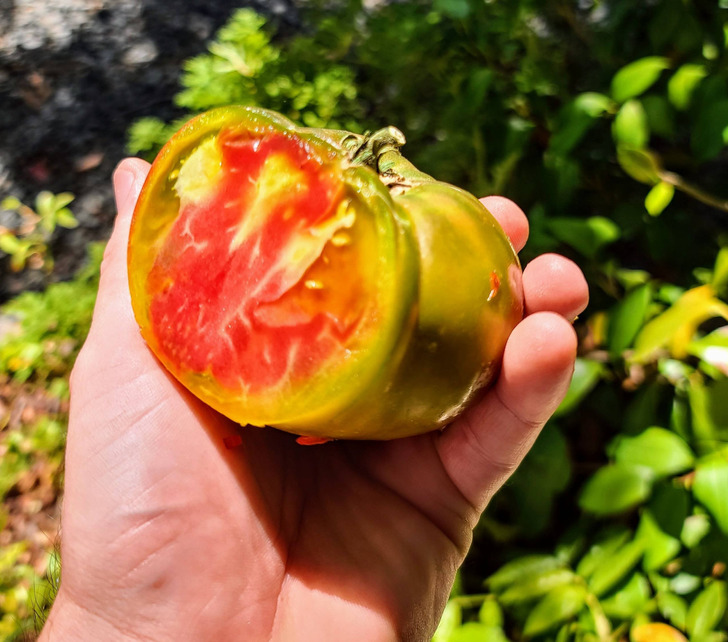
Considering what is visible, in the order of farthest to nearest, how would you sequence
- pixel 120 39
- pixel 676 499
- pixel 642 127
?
pixel 120 39, pixel 642 127, pixel 676 499

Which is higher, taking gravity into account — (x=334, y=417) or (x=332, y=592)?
(x=334, y=417)

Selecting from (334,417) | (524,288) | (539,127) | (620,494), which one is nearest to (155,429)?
(334,417)

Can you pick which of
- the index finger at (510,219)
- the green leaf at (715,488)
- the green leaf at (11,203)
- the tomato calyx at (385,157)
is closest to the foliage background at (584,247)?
the green leaf at (715,488)

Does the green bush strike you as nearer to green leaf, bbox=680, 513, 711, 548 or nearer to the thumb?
green leaf, bbox=680, 513, 711, 548

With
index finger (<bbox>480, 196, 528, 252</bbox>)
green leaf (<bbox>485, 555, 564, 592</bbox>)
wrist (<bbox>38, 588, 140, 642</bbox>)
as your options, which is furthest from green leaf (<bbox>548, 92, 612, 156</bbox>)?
wrist (<bbox>38, 588, 140, 642</bbox>)

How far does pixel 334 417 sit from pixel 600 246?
2.86 ft

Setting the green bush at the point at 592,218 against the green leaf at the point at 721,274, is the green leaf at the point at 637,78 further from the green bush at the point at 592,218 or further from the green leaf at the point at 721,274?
the green leaf at the point at 721,274

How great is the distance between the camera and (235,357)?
3.41 ft

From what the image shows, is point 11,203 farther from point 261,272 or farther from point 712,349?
point 712,349

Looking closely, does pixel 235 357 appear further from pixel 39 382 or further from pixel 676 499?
pixel 39 382

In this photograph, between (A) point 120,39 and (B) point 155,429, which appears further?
(A) point 120,39

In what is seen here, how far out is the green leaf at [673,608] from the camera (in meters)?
1.38

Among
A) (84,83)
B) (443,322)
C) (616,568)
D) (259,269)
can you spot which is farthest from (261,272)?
(84,83)

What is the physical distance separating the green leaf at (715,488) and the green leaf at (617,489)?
0.33 ft
